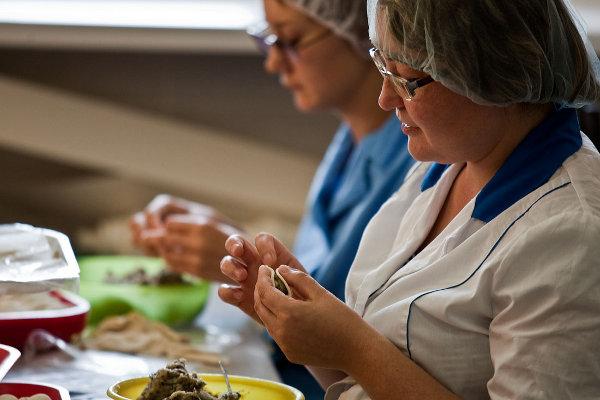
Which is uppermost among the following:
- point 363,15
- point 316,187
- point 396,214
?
point 363,15

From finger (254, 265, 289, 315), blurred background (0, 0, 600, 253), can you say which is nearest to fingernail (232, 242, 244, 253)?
finger (254, 265, 289, 315)

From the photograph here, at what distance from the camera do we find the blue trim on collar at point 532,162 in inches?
49.6

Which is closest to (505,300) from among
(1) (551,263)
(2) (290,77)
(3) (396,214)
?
A: (1) (551,263)

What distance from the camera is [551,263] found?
1.16 meters

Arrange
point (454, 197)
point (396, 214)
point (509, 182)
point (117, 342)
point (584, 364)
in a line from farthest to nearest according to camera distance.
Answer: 1. point (117, 342)
2. point (396, 214)
3. point (454, 197)
4. point (509, 182)
5. point (584, 364)

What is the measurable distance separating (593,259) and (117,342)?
991 millimetres

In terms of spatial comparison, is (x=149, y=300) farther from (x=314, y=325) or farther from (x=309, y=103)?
(x=314, y=325)

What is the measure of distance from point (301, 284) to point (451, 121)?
0.27 metres

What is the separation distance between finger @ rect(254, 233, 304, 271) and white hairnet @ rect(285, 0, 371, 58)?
2.65 feet

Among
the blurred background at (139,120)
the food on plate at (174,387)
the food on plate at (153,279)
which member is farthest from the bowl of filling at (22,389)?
the blurred background at (139,120)

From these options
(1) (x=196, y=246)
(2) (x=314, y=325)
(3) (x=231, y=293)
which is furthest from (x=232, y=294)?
(1) (x=196, y=246)

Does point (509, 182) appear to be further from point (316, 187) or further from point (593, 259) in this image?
point (316, 187)

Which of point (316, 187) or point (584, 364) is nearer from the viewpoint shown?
point (584, 364)

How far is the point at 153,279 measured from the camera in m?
2.29
